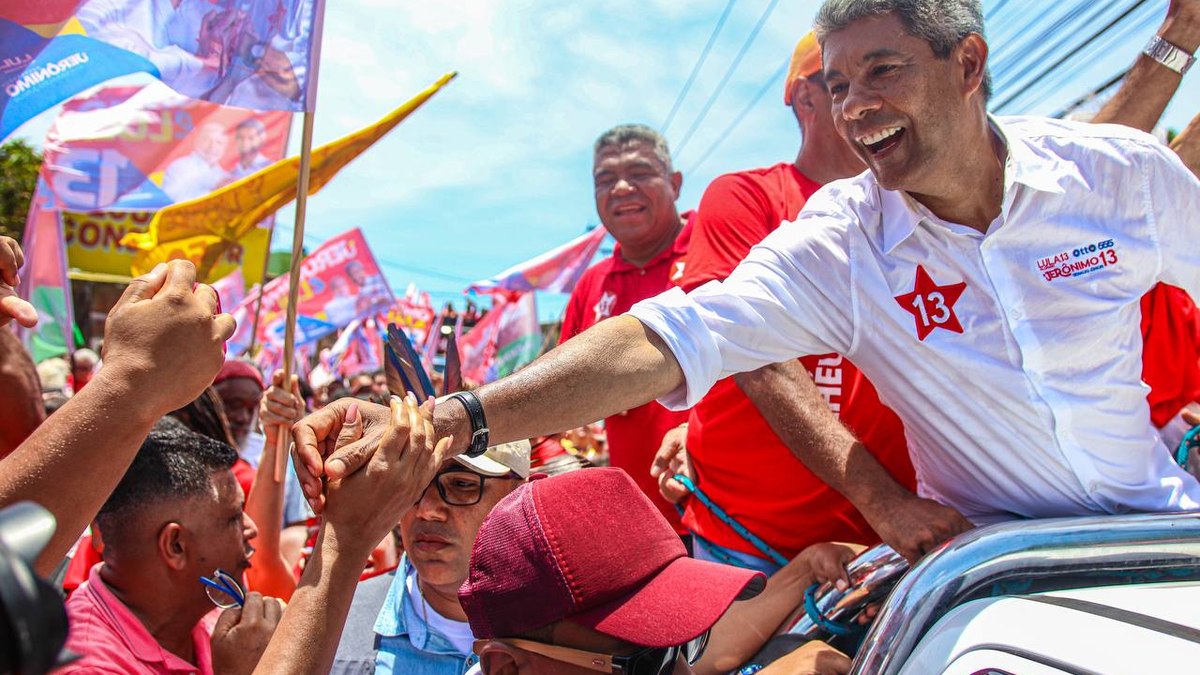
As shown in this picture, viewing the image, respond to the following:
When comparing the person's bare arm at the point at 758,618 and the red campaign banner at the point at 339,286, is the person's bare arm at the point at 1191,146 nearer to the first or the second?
the person's bare arm at the point at 758,618

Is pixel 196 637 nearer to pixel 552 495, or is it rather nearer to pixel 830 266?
pixel 552 495

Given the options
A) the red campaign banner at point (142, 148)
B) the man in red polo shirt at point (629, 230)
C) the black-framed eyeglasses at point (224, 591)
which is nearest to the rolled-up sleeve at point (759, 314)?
the black-framed eyeglasses at point (224, 591)

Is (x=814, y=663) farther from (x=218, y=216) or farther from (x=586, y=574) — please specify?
(x=218, y=216)

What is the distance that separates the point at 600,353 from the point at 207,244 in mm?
5367

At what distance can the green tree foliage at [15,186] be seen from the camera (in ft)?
67.5

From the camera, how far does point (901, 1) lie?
1.96 m

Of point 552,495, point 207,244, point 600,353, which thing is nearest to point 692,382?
point 600,353

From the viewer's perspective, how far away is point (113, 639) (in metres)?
2.48

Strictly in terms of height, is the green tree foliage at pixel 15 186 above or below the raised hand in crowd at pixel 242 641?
below

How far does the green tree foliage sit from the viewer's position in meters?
20.6

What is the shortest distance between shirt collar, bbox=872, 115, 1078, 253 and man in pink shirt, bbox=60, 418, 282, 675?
175 cm

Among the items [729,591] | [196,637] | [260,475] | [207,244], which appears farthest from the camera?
[207,244]

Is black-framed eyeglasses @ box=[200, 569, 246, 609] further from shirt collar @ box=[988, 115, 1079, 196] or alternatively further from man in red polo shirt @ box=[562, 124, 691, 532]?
shirt collar @ box=[988, 115, 1079, 196]

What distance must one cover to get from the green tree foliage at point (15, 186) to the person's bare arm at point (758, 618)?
72.5 feet
